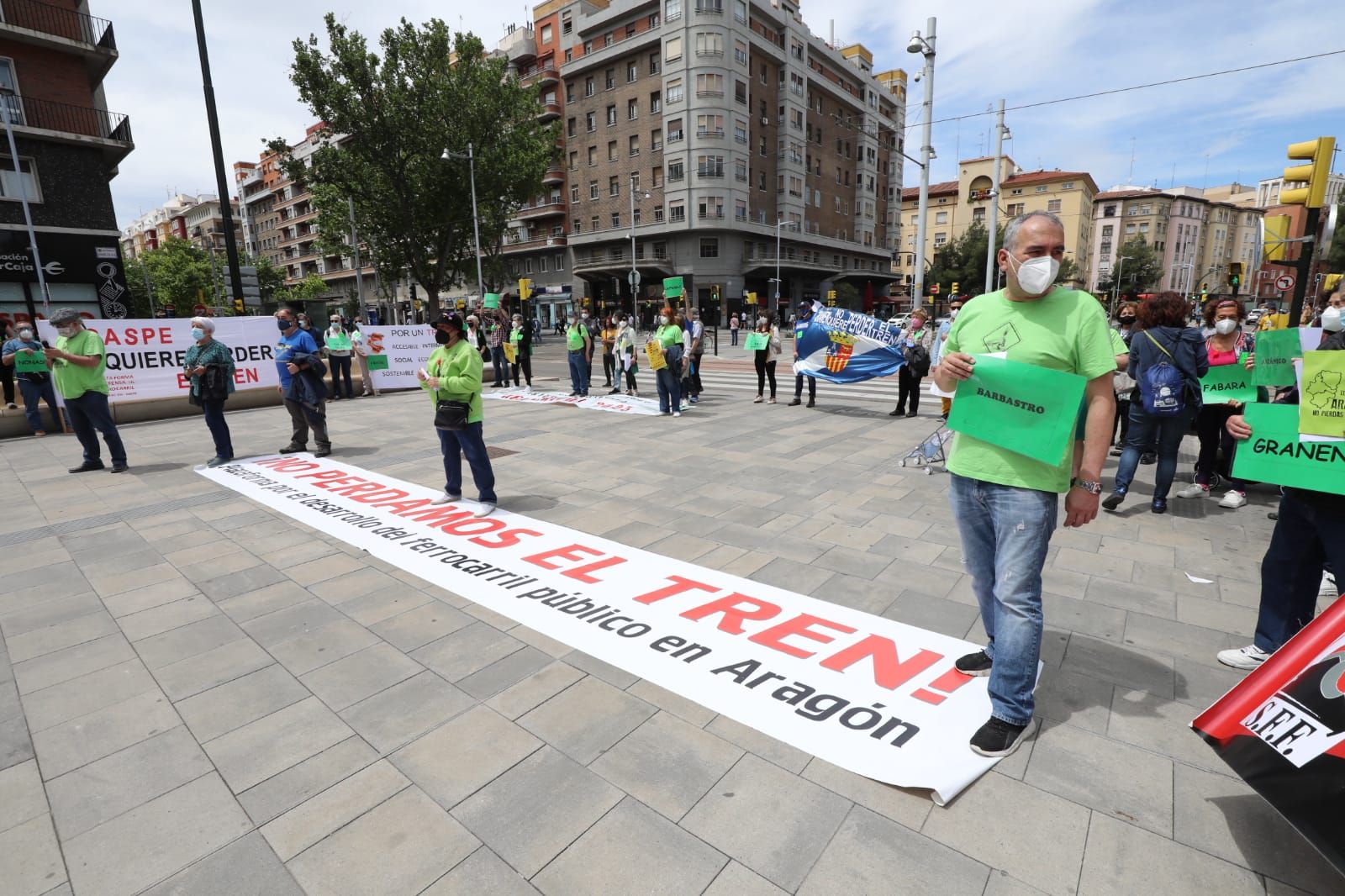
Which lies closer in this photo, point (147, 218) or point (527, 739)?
point (527, 739)

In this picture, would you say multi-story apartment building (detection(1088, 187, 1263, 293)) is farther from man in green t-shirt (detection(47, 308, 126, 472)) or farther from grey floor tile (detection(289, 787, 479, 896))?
grey floor tile (detection(289, 787, 479, 896))

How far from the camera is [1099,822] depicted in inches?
88.6

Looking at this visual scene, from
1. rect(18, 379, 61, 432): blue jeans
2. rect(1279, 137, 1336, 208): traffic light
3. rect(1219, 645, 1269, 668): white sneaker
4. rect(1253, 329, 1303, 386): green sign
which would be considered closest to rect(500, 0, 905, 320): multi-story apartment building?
rect(18, 379, 61, 432): blue jeans

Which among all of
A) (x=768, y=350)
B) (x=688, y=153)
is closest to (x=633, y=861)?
(x=768, y=350)

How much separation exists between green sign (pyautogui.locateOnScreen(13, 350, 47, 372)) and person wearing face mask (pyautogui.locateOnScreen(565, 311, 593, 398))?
28.1 feet

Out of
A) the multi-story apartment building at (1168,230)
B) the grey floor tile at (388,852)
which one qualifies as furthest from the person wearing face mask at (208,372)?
the multi-story apartment building at (1168,230)

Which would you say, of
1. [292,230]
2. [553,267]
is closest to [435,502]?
[553,267]

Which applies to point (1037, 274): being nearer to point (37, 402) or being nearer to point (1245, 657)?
point (1245, 657)

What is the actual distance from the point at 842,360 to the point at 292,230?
95.3 metres

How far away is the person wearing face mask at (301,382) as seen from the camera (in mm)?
8125

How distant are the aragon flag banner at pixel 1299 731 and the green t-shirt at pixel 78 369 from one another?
33.0ft

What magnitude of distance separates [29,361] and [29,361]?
0.02m

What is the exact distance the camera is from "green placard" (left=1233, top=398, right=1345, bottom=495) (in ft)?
8.57

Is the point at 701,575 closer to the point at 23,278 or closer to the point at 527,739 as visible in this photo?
the point at 527,739
